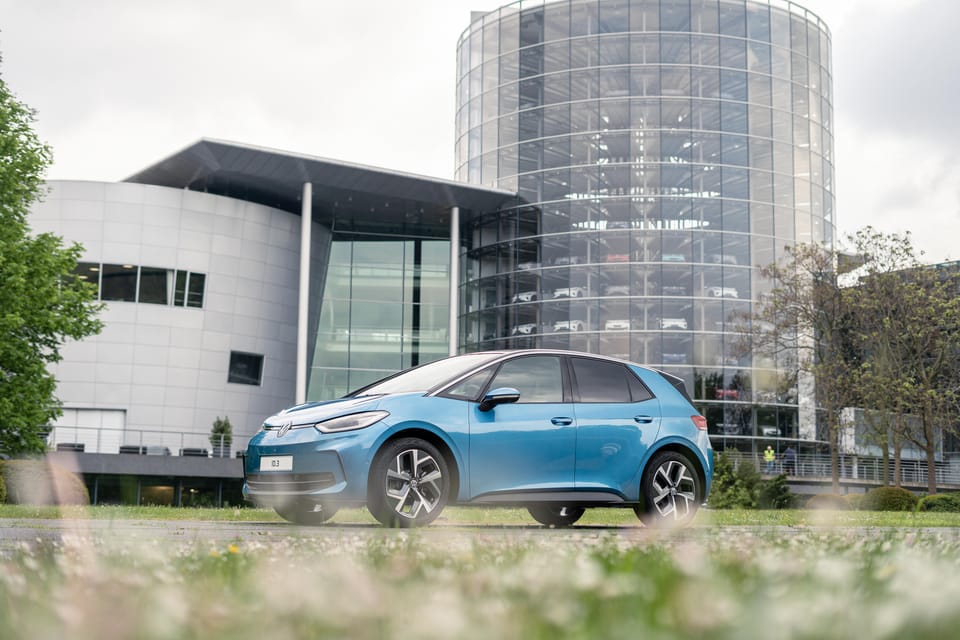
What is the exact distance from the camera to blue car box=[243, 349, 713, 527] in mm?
8141

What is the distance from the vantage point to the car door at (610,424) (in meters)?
8.99

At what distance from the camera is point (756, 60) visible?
49.6 metres

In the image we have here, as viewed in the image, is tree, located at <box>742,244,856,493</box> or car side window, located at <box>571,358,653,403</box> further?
tree, located at <box>742,244,856,493</box>

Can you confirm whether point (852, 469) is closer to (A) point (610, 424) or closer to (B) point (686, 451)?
(B) point (686, 451)

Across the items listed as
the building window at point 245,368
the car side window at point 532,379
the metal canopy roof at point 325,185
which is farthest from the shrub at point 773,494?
the building window at point 245,368

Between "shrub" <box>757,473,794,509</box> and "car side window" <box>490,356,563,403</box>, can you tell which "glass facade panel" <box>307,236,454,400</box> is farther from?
"car side window" <box>490,356,563,403</box>

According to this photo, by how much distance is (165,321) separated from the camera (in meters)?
41.4

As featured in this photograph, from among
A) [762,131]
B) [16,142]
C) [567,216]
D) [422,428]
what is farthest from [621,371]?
[762,131]

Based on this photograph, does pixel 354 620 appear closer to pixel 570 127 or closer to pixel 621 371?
pixel 621 371

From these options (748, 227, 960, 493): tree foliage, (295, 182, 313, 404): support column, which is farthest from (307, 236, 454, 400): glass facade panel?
(748, 227, 960, 493): tree foliage

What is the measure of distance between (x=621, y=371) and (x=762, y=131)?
139ft

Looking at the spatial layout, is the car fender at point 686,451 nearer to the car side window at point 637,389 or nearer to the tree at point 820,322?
the car side window at point 637,389

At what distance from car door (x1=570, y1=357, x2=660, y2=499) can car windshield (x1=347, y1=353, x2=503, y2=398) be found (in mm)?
889

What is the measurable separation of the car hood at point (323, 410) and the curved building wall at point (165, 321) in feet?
107
